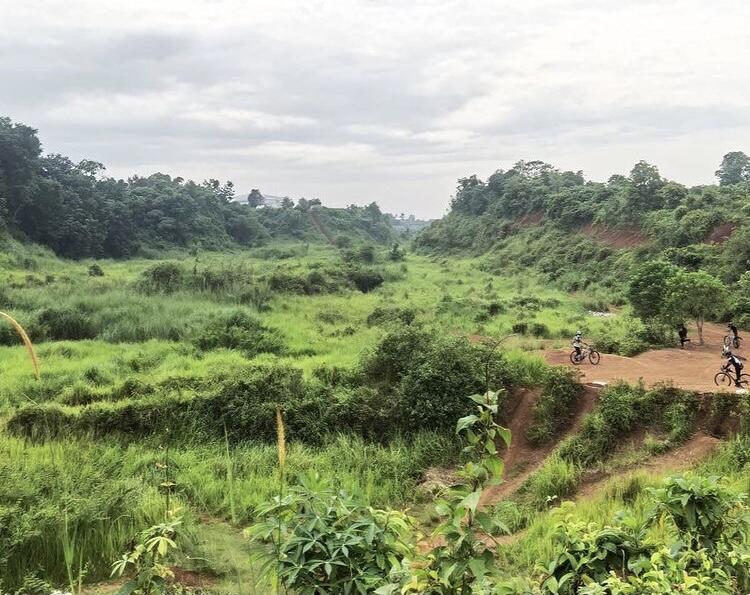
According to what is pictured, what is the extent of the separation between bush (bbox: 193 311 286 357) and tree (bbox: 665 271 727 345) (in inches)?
423

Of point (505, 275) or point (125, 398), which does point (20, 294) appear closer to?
point (125, 398)

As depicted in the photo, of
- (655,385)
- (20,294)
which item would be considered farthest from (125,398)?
(20,294)

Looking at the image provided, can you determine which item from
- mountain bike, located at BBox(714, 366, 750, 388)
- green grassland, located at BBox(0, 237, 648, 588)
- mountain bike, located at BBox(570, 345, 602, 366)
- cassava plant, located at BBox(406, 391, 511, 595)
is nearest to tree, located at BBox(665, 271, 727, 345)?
green grassland, located at BBox(0, 237, 648, 588)

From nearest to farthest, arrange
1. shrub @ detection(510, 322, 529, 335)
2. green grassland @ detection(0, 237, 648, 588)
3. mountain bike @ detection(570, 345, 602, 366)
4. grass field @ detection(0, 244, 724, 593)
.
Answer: grass field @ detection(0, 244, 724, 593)
green grassland @ detection(0, 237, 648, 588)
mountain bike @ detection(570, 345, 602, 366)
shrub @ detection(510, 322, 529, 335)

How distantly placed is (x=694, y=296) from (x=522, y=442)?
767cm

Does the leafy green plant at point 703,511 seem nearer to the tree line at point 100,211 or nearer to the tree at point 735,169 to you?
the tree line at point 100,211

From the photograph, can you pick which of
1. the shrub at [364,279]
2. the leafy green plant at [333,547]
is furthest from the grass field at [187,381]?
the shrub at [364,279]

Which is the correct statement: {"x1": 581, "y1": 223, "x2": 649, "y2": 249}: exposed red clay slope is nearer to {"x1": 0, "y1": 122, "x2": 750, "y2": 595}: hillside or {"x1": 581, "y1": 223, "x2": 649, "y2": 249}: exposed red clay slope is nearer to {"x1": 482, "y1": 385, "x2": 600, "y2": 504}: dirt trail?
{"x1": 0, "y1": 122, "x2": 750, "y2": 595}: hillside

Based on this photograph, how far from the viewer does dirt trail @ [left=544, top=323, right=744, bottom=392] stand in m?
11.2

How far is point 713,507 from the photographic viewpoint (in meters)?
3.15

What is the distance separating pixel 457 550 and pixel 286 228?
67996 mm

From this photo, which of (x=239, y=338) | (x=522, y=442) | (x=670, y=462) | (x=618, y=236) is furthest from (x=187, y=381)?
(x=618, y=236)

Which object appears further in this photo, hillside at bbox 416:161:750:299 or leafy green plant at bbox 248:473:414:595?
hillside at bbox 416:161:750:299

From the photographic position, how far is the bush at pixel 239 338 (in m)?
15.9
